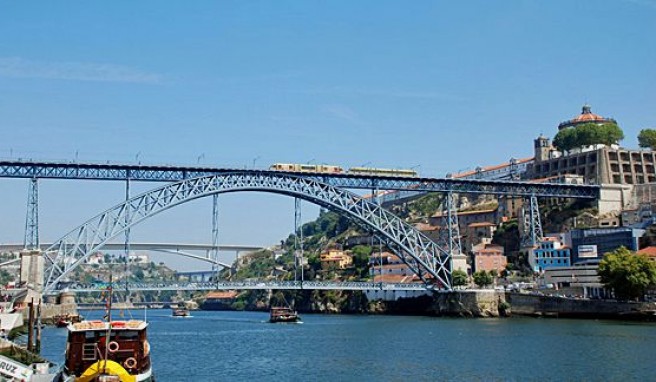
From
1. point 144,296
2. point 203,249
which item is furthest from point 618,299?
point 144,296

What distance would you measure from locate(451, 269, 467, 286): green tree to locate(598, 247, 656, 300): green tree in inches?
511

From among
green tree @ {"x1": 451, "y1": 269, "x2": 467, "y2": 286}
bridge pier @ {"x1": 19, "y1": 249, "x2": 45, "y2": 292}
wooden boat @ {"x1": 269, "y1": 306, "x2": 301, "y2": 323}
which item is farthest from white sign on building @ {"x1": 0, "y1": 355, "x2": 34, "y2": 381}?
green tree @ {"x1": 451, "y1": 269, "x2": 467, "y2": 286}

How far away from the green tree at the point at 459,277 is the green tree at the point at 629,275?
13.0m

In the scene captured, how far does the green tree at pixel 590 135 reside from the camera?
82938mm

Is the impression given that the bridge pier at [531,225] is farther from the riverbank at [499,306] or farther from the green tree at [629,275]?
the green tree at [629,275]

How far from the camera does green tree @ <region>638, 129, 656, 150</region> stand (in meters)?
84.1

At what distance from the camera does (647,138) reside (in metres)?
84.9

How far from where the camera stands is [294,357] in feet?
112

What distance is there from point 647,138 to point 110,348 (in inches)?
2994

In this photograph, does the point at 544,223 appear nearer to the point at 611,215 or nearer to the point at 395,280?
the point at 611,215

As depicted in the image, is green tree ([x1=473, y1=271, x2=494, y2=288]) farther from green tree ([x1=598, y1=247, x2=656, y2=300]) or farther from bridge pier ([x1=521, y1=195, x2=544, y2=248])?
green tree ([x1=598, y1=247, x2=656, y2=300])

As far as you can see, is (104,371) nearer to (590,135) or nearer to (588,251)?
(588,251)

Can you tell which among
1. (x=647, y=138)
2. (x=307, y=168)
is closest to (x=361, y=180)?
(x=307, y=168)

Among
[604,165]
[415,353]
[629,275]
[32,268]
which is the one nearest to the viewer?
[415,353]
